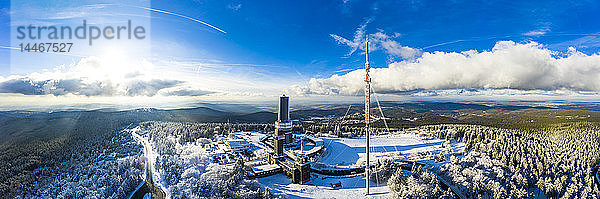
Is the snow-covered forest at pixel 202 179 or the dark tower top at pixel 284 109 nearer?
the snow-covered forest at pixel 202 179

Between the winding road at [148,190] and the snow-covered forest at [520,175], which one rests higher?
the snow-covered forest at [520,175]

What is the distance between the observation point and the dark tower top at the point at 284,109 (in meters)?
41.5

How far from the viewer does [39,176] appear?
120 feet

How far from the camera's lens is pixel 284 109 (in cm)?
4184

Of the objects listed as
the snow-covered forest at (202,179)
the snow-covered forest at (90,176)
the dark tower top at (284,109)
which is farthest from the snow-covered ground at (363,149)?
the snow-covered forest at (90,176)

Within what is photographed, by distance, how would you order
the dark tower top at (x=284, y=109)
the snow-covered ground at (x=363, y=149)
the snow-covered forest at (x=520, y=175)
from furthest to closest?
the dark tower top at (x=284, y=109), the snow-covered ground at (x=363, y=149), the snow-covered forest at (x=520, y=175)

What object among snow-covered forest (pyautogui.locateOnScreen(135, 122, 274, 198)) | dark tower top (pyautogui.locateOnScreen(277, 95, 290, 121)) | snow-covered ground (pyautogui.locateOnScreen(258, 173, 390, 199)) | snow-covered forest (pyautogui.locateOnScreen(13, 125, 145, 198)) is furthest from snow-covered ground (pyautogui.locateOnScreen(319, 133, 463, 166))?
snow-covered forest (pyautogui.locateOnScreen(13, 125, 145, 198))

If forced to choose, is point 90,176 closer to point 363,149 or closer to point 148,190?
point 148,190

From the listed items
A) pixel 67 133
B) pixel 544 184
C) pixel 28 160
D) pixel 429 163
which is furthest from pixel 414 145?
pixel 67 133

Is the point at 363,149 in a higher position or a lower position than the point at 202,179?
lower

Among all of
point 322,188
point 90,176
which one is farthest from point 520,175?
point 90,176

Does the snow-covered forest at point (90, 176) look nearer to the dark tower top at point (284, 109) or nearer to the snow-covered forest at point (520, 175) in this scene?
the dark tower top at point (284, 109)

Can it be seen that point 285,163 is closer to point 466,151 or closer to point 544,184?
point 544,184

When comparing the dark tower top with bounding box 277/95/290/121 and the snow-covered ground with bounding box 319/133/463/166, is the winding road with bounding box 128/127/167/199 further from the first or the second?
the snow-covered ground with bounding box 319/133/463/166
